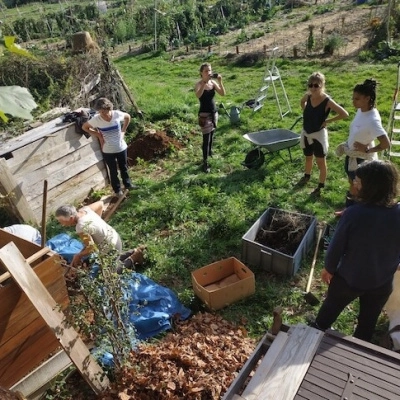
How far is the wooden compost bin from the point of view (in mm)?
3244

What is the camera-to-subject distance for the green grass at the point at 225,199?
4.70 m

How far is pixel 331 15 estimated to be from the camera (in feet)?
62.1

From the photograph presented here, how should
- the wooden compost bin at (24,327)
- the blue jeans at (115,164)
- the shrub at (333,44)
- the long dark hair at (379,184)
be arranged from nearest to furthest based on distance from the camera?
the long dark hair at (379,184) → the wooden compost bin at (24,327) → the blue jeans at (115,164) → the shrub at (333,44)

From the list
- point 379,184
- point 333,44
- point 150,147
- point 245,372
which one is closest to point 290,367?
point 245,372

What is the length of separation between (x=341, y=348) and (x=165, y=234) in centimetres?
358

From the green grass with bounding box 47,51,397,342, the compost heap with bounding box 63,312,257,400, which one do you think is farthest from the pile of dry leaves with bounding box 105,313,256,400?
the green grass with bounding box 47,51,397,342

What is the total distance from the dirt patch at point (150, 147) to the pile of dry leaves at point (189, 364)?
4699mm

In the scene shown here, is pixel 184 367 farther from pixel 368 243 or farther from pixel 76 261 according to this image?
pixel 368 243

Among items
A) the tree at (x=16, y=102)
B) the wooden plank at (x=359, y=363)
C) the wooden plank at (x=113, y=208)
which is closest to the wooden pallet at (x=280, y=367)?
the wooden plank at (x=359, y=363)

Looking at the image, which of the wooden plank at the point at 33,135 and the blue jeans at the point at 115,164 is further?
the blue jeans at the point at 115,164

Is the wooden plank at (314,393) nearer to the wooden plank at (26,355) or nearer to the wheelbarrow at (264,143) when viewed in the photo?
the wooden plank at (26,355)

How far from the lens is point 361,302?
3465mm

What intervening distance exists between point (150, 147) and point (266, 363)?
6220mm

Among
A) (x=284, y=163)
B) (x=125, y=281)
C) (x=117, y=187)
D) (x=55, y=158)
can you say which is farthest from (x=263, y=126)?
(x=125, y=281)
